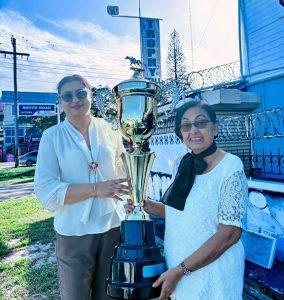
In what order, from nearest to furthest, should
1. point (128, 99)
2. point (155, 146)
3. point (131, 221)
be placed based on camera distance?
point (131, 221) → point (128, 99) → point (155, 146)

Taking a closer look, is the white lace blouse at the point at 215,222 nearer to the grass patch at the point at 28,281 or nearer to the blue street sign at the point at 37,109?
the grass patch at the point at 28,281

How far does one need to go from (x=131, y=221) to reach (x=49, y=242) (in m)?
4.24

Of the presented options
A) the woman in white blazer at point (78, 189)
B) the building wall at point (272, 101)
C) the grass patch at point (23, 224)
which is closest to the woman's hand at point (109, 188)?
the woman in white blazer at point (78, 189)

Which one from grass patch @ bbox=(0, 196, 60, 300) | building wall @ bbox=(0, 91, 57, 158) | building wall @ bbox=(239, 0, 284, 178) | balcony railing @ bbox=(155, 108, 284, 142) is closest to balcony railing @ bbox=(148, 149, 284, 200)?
balcony railing @ bbox=(155, 108, 284, 142)

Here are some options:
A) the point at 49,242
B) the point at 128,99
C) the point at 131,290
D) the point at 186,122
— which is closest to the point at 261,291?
the point at 131,290

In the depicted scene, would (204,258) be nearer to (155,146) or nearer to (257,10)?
(155,146)

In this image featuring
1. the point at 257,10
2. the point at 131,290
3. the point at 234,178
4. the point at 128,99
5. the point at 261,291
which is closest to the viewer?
the point at 234,178

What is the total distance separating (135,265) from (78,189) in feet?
1.62

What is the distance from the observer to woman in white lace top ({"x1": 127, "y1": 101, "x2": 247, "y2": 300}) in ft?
4.67

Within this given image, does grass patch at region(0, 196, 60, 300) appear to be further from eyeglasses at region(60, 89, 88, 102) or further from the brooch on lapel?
eyeglasses at region(60, 89, 88, 102)

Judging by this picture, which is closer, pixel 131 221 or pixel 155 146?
pixel 131 221

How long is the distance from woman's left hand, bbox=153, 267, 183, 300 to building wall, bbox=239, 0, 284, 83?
6248 mm

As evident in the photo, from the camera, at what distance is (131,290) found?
1538 mm

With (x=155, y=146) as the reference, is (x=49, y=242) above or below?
below
